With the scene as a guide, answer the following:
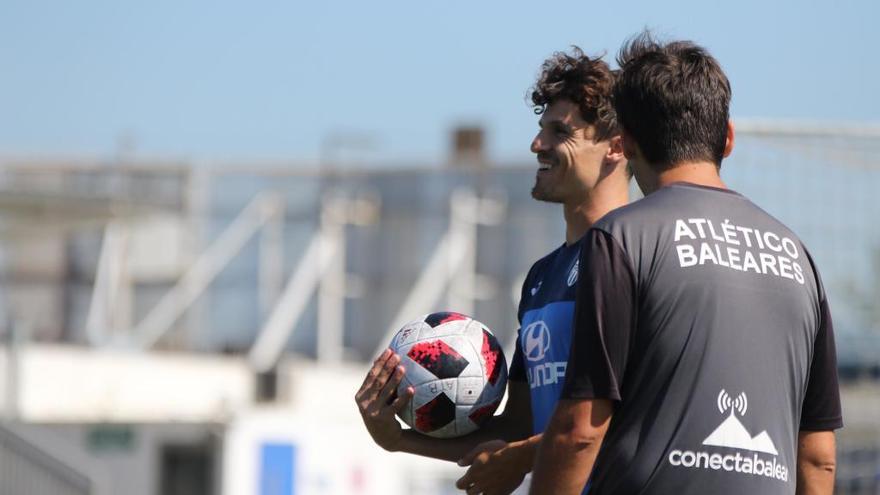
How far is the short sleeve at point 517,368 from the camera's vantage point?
436 cm

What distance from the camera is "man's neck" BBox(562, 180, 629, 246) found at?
4340 millimetres

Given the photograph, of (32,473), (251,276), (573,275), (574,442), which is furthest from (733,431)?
(251,276)

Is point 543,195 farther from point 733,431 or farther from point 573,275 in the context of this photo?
point 733,431

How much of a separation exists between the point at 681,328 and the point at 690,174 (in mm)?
372

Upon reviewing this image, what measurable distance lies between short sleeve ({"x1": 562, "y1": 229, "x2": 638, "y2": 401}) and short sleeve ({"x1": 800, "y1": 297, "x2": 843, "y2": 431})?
574 mm

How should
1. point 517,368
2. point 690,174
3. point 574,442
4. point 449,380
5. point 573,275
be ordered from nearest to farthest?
point 574,442 → point 690,174 → point 573,275 → point 449,380 → point 517,368

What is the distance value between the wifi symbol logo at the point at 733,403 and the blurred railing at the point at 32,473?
603 inches

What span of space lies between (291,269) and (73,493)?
19.2 meters

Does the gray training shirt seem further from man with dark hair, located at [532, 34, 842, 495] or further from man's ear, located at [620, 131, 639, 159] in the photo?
man's ear, located at [620, 131, 639, 159]

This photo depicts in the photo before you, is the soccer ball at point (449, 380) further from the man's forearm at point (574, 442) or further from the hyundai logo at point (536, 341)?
the man's forearm at point (574, 442)

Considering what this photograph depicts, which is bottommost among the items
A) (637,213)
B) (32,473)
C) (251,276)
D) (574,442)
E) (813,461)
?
(32,473)

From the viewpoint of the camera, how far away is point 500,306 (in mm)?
34250

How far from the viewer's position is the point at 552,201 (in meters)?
4.30

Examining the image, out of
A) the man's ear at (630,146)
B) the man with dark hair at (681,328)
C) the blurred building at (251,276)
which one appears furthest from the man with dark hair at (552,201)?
the blurred building at (251,276)
